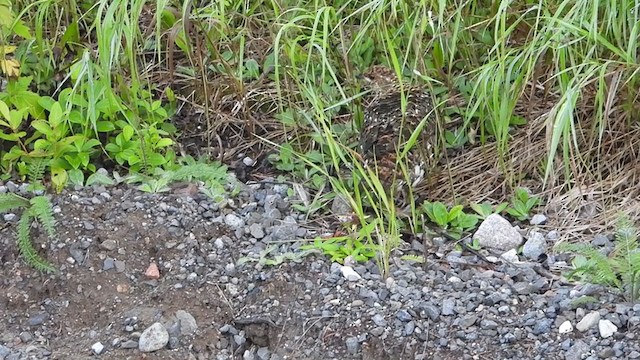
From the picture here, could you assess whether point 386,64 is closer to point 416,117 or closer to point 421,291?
point 416,117

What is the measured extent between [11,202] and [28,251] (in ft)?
0.62

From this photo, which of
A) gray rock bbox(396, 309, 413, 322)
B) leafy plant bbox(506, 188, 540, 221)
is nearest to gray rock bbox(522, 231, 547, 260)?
leafy plant bbox(506, 188, 540, 221)

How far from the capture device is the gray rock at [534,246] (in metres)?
2.42

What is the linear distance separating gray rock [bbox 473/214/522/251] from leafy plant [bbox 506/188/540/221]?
0.31ft

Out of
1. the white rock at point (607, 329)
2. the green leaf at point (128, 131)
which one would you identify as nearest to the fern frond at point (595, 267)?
the white rock at point (607, 329)

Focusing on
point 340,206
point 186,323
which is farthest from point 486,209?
point 186,323

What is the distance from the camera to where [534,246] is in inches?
95.4

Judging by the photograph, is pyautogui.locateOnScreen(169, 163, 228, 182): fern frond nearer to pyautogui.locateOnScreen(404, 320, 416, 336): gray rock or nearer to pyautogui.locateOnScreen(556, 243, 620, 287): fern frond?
pyautogui.locateOnScreen(404, 320, 416, 336): gray rock

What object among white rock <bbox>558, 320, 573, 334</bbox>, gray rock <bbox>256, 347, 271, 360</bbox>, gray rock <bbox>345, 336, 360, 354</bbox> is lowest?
gray rock <bbox>256, 347, 271, 360</bbox>

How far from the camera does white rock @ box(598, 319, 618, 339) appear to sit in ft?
6.63

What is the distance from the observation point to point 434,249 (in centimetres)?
243

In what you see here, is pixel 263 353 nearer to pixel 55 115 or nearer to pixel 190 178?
pixel 190 178

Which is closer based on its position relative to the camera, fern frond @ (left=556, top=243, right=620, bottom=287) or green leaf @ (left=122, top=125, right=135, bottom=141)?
fern frond @ (left=556, top=243, right=620, bottom=287)

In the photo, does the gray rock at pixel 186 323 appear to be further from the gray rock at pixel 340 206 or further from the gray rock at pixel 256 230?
the gray rock at pixel 340 206
